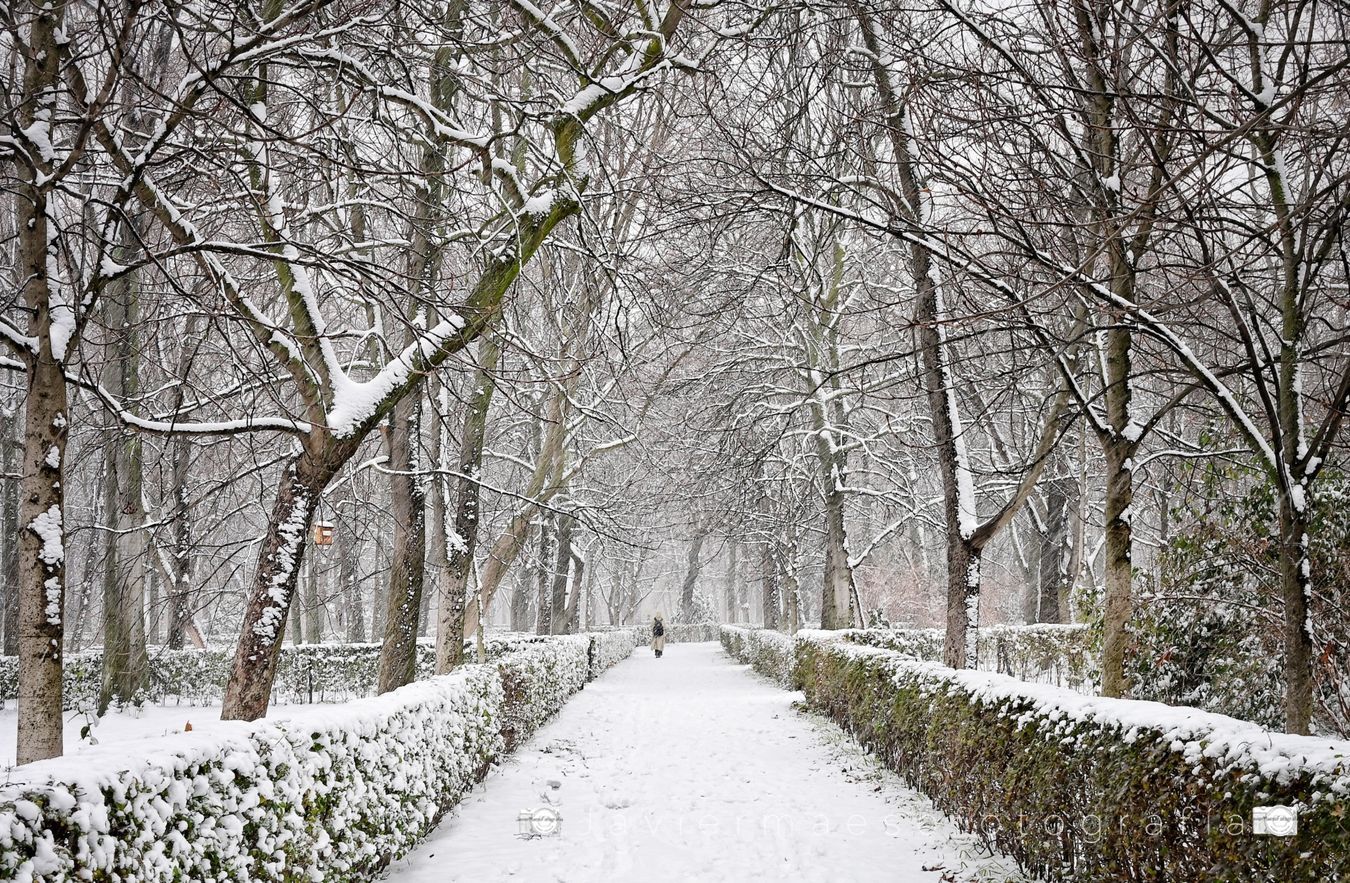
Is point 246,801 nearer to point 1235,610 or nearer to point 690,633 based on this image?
point 1235,610

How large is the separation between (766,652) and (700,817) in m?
13.9

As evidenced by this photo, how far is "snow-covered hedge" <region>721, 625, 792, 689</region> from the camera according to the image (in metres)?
17.0

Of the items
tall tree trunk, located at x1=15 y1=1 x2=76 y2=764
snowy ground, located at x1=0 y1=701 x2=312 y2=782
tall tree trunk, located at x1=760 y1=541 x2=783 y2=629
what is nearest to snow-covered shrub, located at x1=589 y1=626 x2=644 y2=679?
tall tree trunk, located at x1=760 y1=541 x2=783 y2=629

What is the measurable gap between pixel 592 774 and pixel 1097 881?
510 centimetres

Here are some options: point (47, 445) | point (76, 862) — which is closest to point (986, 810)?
point (76, 862)

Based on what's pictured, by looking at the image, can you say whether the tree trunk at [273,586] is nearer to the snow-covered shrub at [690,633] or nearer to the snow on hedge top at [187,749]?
the snow on hedge top at [187,749]

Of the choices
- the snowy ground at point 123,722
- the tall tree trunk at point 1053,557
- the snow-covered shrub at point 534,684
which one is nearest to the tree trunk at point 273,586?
the snow-covered shrub at point 534,684

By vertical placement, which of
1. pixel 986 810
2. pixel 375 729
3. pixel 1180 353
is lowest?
pixel 986 810

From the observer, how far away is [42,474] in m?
4.02

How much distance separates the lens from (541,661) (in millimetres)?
11531

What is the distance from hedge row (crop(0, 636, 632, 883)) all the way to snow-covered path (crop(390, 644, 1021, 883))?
56 cm

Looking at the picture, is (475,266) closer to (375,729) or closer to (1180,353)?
(375,729)

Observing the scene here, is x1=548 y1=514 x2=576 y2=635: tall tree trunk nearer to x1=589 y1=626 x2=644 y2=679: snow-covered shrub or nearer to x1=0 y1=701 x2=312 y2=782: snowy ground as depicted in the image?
x1=589 y1=626 x2=644 y2=679: snow-covered shrub

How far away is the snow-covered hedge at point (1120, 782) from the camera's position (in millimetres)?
2779
